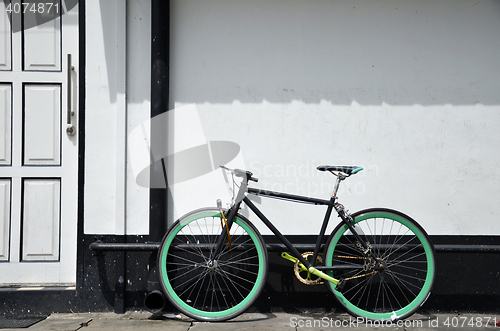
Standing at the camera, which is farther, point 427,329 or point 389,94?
point 389,94

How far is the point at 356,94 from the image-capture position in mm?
3592

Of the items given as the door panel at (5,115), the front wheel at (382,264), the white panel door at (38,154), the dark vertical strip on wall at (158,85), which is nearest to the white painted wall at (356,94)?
the dark vertical strip on wall at (158,85)

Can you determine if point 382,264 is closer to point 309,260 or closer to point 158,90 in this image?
point 309,260

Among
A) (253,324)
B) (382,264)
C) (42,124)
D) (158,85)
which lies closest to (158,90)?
(158,85)

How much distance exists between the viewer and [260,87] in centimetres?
359

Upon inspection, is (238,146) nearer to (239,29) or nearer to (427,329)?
(239,29)

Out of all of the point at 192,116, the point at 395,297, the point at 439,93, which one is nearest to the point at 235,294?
the point at 395,297

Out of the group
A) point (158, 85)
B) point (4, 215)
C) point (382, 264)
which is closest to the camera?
point (382, 264)

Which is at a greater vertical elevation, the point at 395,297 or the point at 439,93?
the point at 439,93

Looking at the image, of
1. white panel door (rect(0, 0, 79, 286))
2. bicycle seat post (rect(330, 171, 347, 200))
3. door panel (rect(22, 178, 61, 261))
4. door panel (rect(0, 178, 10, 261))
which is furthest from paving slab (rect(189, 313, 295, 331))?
door panel (rect(0, 178, 10, 261))

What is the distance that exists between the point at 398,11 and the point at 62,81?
2925 millimetres

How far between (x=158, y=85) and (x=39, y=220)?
5.03 feet

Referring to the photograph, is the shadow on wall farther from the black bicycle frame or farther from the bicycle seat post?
the black bicycle frame

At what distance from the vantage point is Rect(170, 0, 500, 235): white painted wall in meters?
3.58
